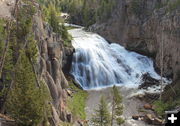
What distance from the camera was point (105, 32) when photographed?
77625 millimetres

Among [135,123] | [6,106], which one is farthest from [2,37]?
[135,123]

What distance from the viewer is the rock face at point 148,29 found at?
5556 cm

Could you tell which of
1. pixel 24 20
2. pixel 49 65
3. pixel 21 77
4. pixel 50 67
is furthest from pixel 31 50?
pixel 50 67

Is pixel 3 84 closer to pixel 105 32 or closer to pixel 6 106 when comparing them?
pixel 6 106

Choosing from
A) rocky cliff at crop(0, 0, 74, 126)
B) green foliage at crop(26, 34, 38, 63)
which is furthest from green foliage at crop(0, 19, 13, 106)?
rocky cliff at crop(0, 0, 74, 126)

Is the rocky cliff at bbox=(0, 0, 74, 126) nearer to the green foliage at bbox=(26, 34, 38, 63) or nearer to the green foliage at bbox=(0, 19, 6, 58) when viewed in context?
the green foliage at bbox=(0, 19, 6, 58)

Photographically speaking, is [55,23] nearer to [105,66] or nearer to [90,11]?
[105,66]

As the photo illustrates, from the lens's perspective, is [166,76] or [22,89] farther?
[166,76]

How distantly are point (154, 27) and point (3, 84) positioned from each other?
41.7 m

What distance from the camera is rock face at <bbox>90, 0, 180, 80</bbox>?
55.6m

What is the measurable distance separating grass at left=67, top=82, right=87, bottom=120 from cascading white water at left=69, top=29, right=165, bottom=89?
325cm

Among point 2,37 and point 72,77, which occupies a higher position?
point 2,37

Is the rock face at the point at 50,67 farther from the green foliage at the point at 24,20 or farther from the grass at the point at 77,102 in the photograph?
the grass at the point at 77,102

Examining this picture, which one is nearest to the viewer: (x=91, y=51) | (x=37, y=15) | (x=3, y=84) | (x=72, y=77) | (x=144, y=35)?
(x=3, y=84)
